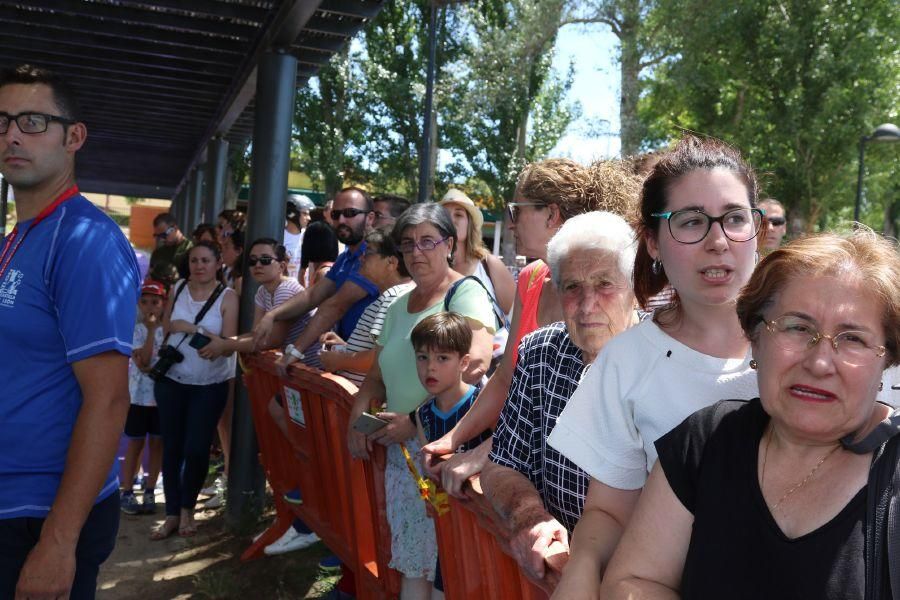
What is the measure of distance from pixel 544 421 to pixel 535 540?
0.49 metres

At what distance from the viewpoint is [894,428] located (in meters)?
1.52

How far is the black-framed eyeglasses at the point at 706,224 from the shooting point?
205cm

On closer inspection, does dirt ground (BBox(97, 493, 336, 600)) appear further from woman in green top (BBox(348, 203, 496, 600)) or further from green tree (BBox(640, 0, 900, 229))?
green tree (BBox(640, 0, 900, 229))

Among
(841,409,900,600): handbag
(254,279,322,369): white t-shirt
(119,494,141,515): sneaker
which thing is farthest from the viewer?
(119,494,141,515): sneaker

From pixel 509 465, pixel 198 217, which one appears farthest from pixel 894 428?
pixel 198 217

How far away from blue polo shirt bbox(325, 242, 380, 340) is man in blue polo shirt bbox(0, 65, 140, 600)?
268 cm

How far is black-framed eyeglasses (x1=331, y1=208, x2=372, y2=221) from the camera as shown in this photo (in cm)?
625

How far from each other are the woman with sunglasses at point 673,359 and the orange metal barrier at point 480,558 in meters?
0.19

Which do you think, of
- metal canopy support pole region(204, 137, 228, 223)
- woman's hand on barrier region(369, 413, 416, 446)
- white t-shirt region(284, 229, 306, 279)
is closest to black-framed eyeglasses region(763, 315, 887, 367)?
woman's hand on barrier region(369, 413, 416, 446)

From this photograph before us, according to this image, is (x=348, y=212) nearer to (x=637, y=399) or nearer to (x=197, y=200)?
(x=637, y=399)

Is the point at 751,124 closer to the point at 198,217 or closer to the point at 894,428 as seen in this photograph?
the point at 198,217

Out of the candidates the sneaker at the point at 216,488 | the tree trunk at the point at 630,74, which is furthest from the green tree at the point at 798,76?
the sneaker at the point at 216,488

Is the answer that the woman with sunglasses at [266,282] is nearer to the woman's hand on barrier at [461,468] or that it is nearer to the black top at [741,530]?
the woman's hand on barrier at [461,468]

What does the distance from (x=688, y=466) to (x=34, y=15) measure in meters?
7.27
